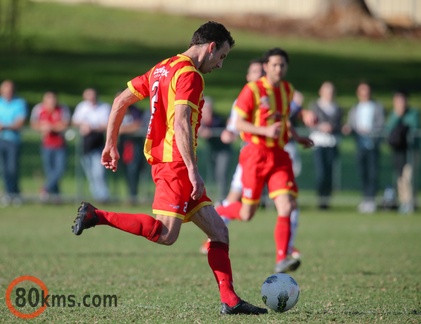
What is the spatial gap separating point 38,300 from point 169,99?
215 cm

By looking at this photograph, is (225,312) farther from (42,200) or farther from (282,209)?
(42,200)

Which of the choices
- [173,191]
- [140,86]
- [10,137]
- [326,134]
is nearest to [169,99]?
[140,86]

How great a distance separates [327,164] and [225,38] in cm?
1115

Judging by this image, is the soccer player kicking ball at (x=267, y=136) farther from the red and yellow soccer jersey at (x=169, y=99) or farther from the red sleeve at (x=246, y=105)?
the red and yellow soccer jersey at (x=169, y=99)

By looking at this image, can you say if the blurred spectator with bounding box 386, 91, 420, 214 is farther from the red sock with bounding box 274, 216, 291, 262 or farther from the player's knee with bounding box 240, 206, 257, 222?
the red sock with bounding box 274, 216, 291, 262

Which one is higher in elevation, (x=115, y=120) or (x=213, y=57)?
(x=213, y=57)

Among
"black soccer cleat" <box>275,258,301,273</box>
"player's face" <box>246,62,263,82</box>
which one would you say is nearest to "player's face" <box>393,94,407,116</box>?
"player's face" <box>246,62,263,82</box>

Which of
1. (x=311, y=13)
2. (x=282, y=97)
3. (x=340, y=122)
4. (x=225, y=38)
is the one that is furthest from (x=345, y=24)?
(x=225, y=38)

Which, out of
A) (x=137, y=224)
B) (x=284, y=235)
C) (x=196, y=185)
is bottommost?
(x=284, y=235)

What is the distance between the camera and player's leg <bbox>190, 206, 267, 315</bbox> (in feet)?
23.1

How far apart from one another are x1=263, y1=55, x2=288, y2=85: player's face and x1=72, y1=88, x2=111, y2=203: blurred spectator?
8.49 metres

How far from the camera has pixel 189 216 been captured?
7164mm

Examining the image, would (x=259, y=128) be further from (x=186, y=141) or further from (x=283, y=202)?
(x=186, y=141)

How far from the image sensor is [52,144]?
60.2 ft
